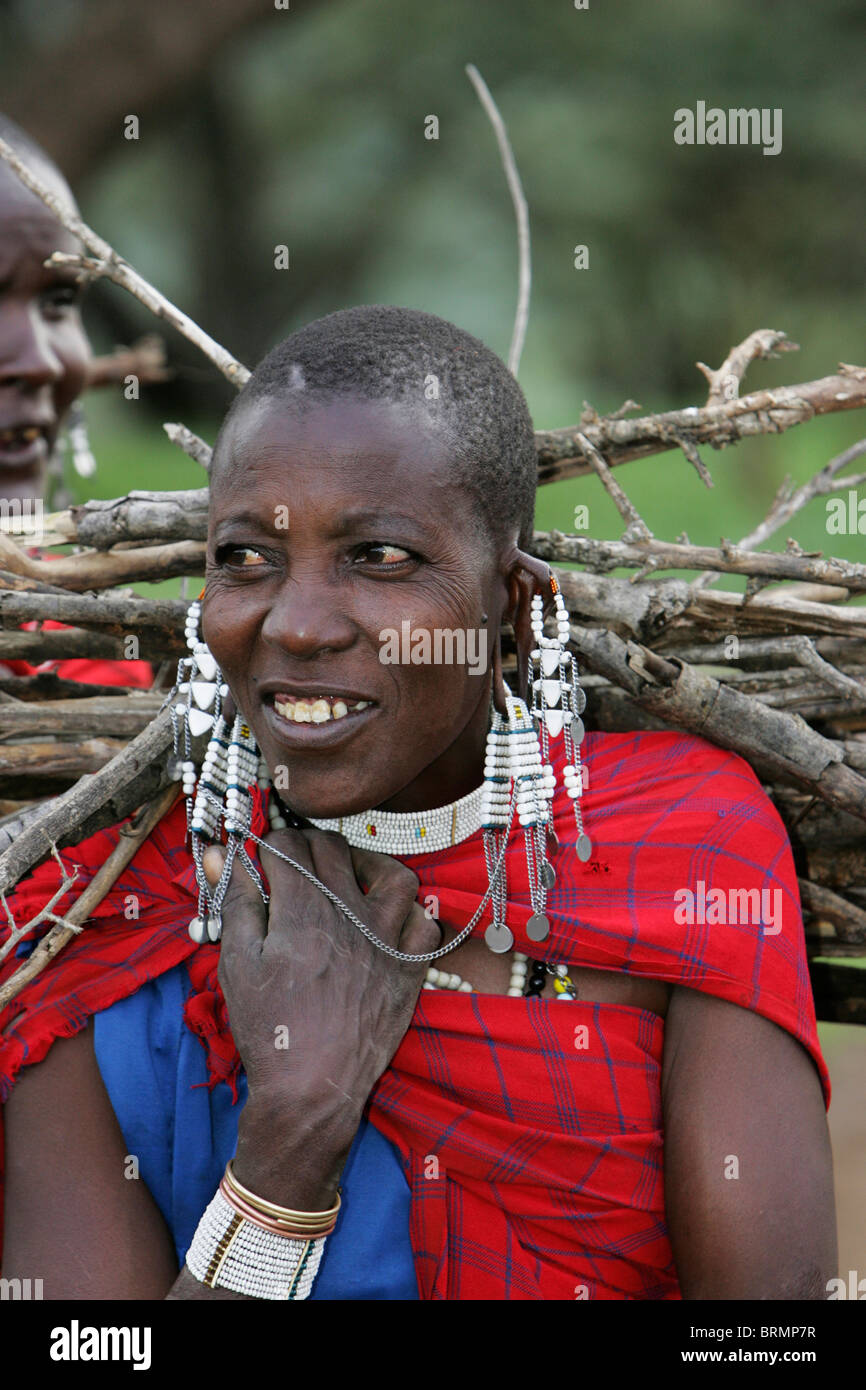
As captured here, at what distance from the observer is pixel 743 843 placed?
206 centimetres

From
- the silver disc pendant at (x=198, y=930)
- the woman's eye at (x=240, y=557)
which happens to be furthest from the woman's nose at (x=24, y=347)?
the silver disc pendant at (x=198, y=930)

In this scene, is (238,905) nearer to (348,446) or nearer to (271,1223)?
(271,1223)

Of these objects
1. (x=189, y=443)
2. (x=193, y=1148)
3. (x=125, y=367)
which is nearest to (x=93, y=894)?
(x=193, y=1148)

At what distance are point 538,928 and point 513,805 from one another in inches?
7.7

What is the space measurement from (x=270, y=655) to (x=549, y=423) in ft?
20.1

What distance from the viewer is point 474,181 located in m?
9.23

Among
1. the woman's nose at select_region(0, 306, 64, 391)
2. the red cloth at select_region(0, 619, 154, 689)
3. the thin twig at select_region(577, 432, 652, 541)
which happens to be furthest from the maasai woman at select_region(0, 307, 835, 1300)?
the woman's nose at select_region(0, 306, 64, 391)

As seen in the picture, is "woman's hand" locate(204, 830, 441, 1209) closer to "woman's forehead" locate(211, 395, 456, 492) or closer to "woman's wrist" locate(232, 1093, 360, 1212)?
"woman's wrist" locate(232, 1093, 360, 1212)

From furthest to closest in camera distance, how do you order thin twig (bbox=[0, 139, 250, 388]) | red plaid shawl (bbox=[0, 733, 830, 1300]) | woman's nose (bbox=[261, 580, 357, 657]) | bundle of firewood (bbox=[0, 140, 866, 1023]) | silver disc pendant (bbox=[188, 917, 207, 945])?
thin twig (bbox=[0, 139, 250, 388]) < bundle of firewood (bbox=[0, 140, 866, 1023]) < silver disc pendant (bbox=[188, 917, 207, 945]) < red plaid shawl (bbox=[0, 733, 830, 1300]) < woman's nose (bbox=[261, 580, 357, 657])

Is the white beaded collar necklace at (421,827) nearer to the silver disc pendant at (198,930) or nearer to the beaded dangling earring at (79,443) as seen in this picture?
the silver disc pendant at (198,930)

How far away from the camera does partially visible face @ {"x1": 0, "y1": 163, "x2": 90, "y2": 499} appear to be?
12.3ft

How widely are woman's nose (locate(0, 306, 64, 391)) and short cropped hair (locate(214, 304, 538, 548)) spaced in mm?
2104

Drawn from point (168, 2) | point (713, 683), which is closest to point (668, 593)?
point (713, 683)

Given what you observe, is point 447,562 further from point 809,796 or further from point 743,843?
point 809,796
